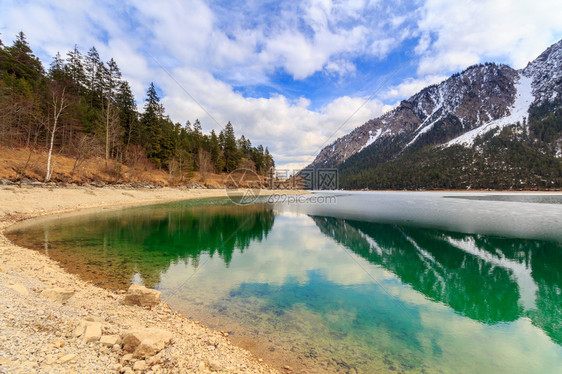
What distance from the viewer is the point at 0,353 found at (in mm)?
2682

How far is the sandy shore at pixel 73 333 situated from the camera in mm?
2926

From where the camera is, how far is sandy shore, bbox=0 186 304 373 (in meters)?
2.93

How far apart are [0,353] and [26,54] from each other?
216ft

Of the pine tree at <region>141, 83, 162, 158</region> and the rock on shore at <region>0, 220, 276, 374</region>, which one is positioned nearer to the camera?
the rock on shore at <region>0, 220, 276, 374</region>

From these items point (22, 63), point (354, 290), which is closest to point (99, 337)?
point (354, 290)

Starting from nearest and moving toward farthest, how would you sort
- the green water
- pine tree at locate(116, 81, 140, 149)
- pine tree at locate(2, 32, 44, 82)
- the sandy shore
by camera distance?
1. the sandy shore
2. the green water
3. pine tree at locate(2, 32, 44, 82)
4. pine tree at locate(116, 81, 140, 149)

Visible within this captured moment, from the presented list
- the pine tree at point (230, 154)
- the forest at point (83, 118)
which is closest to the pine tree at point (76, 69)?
the forest at point (83, 118)

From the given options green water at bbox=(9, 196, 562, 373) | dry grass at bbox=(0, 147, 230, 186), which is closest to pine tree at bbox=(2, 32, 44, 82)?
dry grass at bbox=(0, 147, 230, 186)

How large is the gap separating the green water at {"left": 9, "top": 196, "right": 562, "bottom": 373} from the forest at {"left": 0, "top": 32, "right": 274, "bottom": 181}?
24.2 meters

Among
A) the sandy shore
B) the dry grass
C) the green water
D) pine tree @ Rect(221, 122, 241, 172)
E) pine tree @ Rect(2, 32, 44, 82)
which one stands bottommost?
the green water

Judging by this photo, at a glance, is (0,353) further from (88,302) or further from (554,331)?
(554,331)

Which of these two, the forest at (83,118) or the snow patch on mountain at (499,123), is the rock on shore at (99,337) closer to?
the forest at (83,118)

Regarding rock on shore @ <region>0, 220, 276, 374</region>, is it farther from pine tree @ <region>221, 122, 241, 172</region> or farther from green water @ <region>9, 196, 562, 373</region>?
pine tree @ <region>221, 122, 241, 172</region>

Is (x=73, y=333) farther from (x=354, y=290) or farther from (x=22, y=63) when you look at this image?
(x=22, y=63)
